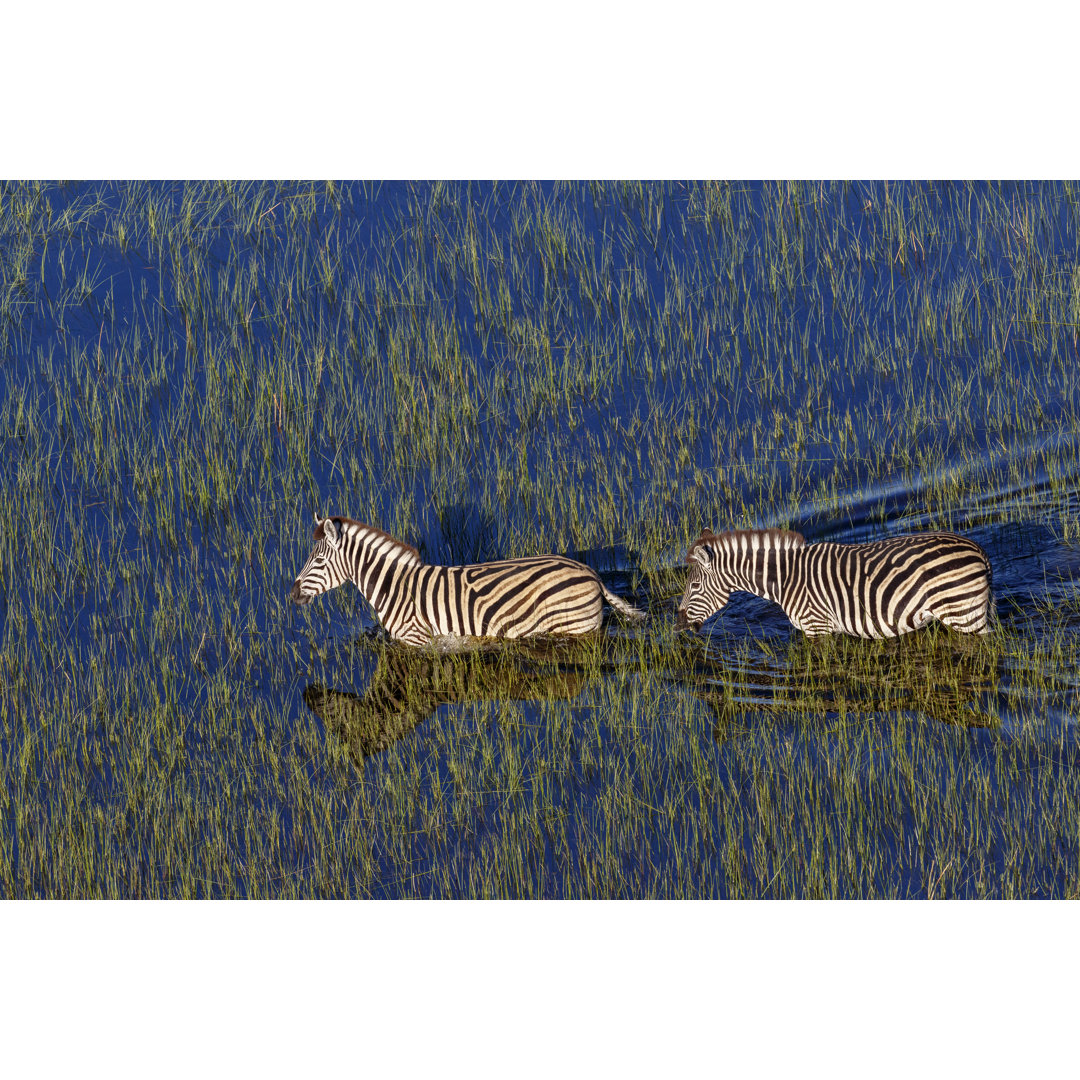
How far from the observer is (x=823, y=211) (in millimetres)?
6707

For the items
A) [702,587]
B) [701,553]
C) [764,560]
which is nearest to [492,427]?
[701,553]

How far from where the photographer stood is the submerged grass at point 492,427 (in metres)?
6.24

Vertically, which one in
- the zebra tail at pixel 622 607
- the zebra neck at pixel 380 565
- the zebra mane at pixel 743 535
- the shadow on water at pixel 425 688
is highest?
the zebra mane at pixel 743 535

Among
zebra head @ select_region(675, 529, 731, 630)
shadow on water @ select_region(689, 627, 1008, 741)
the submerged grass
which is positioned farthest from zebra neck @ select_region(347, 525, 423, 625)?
shadow on water @ select_region(689, 627, 1008, 741)

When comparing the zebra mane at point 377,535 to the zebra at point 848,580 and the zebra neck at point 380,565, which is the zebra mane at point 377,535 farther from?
the zebra at point 848,580

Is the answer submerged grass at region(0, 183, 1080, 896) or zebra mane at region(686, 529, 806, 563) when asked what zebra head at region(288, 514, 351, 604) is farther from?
zebra mane at region(686, 529, 806, 563)

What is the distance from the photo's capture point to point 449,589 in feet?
21.6

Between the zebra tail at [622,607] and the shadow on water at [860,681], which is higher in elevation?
the zebra tail at [622,607]

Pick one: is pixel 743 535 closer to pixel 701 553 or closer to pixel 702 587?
pixel 701 553

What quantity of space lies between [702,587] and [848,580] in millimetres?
803

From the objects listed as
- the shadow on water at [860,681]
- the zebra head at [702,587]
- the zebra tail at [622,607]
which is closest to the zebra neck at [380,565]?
the zebra tail at [622,607]

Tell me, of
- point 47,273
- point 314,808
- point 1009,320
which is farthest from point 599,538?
point 47,273

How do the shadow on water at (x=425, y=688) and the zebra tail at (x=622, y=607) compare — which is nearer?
the shadow on water at (x=425, y=688)

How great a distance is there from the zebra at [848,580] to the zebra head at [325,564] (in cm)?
182
